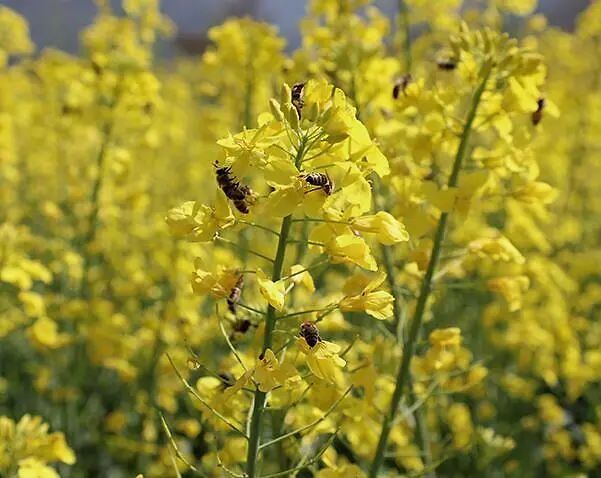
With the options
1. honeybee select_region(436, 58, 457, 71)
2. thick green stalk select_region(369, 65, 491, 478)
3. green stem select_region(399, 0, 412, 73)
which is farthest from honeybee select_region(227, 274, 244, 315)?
green stem select_region(399, 0, 412, 73)

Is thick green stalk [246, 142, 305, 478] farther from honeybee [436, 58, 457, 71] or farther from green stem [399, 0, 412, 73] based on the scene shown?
green stem [399, 0, 412, 73]

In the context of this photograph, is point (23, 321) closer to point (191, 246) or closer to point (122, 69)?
point (191, 246)

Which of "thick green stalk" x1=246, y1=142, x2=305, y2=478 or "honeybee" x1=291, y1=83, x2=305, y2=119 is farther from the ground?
"honeybee" x1=291, y1=83, x2=305, y2=119

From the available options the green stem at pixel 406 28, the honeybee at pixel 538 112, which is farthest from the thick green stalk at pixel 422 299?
the green stem at pixel 406 28

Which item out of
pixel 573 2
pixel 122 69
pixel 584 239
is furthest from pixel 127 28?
pixel 573 2

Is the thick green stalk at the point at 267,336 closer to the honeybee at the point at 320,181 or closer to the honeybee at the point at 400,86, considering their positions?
the honeybee at the point at 320,181
